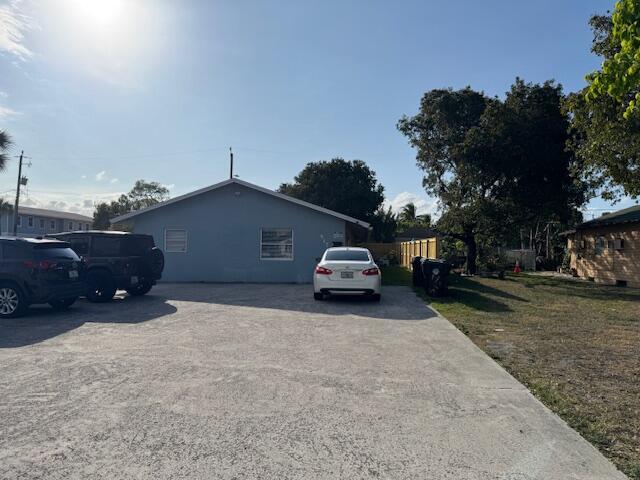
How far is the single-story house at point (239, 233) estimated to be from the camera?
61.6ft

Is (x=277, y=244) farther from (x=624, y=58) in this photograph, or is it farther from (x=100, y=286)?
(x=624, y=58)

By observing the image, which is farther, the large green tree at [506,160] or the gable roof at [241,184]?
the large green tree at [506,160]

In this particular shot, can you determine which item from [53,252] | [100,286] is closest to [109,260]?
[100,286]

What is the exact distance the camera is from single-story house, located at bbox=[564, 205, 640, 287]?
1953 cm

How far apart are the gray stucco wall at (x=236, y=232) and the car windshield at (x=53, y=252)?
341 inches

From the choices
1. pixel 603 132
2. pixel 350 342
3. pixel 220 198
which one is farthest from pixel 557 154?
pixel 350 342

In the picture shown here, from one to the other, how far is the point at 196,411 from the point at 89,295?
30.0ft

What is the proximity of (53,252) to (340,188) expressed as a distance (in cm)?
3832

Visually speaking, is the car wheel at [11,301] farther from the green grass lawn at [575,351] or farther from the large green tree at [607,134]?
the large green tree at [607,134]

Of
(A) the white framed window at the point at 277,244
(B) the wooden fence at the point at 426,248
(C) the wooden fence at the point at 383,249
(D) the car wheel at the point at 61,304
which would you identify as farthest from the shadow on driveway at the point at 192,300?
(C) the wooden fence at the point at 383,249

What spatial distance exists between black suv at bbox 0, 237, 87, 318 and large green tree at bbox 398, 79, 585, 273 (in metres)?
17.3

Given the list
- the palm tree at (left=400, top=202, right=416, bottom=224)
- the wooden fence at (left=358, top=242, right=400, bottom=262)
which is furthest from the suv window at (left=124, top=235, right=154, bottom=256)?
the palm tree at (left=400, top=202, right=416, bottom=224)

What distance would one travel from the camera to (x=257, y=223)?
19047mm

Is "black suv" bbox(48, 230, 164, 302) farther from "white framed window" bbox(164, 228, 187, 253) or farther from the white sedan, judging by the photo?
"white framed window" bbox(164, 228, 187, 253)
